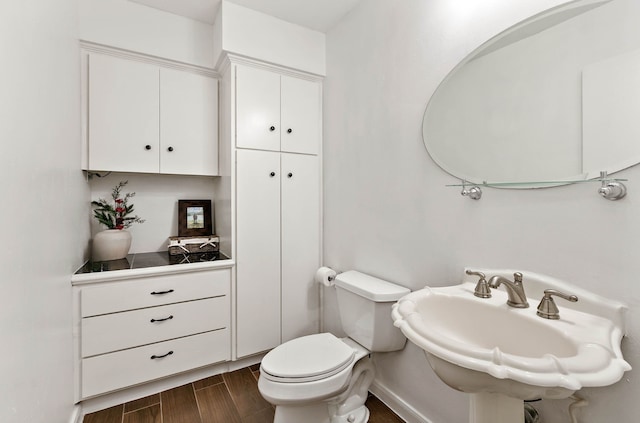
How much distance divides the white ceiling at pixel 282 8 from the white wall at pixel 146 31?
0.21ft

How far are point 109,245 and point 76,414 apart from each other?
3.11 ft

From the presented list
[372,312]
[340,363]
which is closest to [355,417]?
[340,363]

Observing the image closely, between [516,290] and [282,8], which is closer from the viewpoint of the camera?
[516,290]

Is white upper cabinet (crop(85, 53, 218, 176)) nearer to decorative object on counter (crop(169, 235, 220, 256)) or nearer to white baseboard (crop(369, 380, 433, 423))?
decorative object on counter (crop(169, 235, 220, 256))

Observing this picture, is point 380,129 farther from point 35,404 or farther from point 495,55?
point 35,404

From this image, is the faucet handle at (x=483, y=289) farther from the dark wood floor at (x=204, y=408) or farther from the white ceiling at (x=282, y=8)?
the white ceiling at (x=282, y=8)

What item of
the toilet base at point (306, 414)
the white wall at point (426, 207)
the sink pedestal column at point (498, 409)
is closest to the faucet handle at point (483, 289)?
the white wall at point (426, 207)

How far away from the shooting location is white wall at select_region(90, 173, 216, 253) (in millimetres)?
2204

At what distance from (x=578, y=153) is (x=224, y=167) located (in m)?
1.99

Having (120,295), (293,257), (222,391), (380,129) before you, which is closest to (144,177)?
(120,295)

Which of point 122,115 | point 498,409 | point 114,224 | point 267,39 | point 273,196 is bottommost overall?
point 498,409

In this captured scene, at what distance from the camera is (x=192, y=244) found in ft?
7.52

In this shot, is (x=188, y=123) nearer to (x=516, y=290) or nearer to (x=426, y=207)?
(x=426, y=207)

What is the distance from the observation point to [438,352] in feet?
2.57
